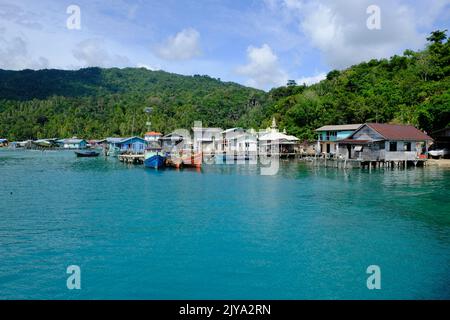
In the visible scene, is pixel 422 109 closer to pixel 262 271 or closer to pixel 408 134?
pixel 408 134

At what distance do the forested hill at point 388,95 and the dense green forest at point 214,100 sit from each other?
0.47 feet

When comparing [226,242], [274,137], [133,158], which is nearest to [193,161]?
[133,158]

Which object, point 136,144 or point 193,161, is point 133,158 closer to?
point 193,161

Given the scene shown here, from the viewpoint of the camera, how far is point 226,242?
48.2ft

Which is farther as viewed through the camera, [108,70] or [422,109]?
[108,70]

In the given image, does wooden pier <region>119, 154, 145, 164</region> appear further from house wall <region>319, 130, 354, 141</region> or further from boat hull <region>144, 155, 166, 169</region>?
house wall <region>319, 130, 354, 141</region>

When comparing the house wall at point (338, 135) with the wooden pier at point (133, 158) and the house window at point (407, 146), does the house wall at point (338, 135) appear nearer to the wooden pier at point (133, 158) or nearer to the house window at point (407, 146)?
the house window at point (407, 146)

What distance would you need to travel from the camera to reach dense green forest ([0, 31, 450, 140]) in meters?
56.2

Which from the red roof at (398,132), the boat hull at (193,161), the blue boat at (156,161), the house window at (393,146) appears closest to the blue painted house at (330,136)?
the red roof at (398,132)

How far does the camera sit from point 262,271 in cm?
1184

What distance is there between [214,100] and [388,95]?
55576 mm

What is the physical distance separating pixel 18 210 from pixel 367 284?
1783 cm

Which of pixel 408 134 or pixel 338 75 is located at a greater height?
pixel 338 75
